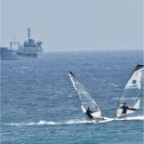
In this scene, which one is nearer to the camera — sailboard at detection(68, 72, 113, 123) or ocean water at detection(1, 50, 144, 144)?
ocean water at detection(1, 50, 144, 144)

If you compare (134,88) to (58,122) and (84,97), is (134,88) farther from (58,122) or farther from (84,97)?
(58,122)

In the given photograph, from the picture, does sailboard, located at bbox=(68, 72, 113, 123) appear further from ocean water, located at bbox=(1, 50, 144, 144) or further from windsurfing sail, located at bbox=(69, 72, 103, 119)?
ocean water, located at bbox=(1, 50, 144, 144)

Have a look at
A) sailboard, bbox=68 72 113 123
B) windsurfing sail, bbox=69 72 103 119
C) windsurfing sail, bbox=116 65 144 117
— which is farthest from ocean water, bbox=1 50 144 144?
windsurfing sail, bbox=116 65 144 117

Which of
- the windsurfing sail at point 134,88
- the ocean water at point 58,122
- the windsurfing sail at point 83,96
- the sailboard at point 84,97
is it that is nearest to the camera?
the windsurfing sail at point 134,88

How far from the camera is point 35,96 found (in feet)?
339

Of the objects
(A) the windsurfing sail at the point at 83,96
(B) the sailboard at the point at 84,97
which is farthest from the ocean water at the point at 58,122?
(A) the windsurfing sail at the point at 83,96

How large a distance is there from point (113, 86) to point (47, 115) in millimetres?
41106

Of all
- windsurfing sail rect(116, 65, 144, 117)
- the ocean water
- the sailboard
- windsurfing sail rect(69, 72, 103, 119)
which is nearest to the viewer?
windsurfing sail rect(116, 65, 144, 117)

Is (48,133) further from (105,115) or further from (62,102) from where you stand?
(62,102)

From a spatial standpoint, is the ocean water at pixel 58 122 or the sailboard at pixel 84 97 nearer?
the ocean water at pixel 58 122

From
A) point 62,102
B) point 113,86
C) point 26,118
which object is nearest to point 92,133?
point 26,118

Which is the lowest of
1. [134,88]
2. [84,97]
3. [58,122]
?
[58,122]

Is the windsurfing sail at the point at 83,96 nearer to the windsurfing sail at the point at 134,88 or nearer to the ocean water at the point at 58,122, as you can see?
the ocean water at the point at 58,122

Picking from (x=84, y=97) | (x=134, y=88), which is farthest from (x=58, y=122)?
(x=134, y=88)
